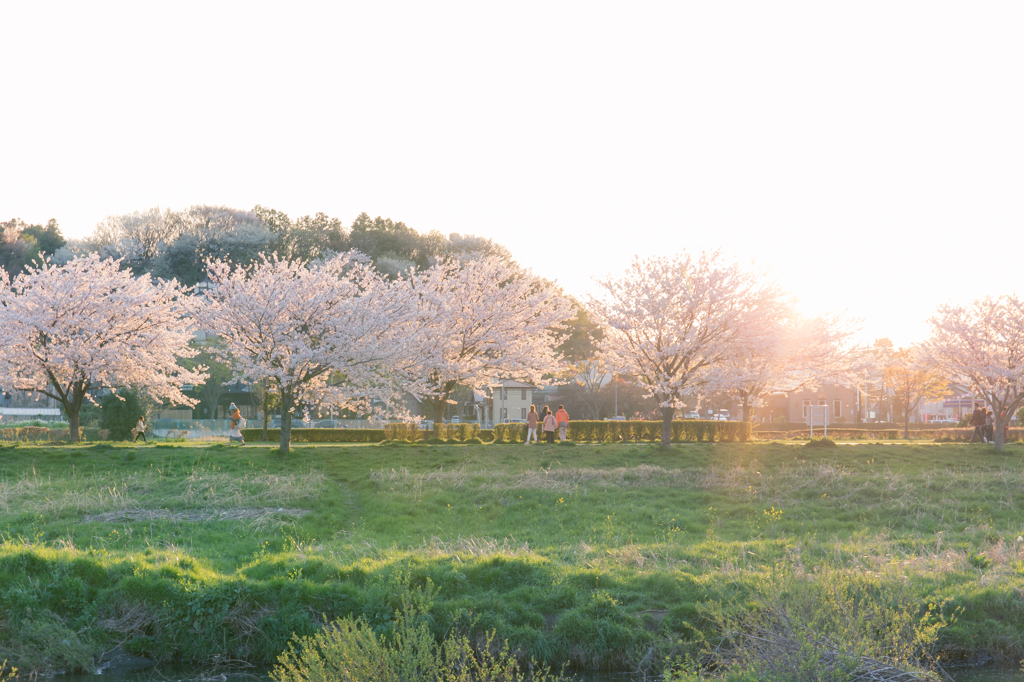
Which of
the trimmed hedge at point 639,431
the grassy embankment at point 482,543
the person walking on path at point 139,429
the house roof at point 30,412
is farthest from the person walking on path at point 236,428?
the house roof at point 30,412

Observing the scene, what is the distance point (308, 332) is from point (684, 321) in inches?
526

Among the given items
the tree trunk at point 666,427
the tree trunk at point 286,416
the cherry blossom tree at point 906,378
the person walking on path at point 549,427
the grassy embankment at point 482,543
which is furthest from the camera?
the cherry blossom tree at point 906,378

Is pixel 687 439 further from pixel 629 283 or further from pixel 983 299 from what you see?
pixel 983 299

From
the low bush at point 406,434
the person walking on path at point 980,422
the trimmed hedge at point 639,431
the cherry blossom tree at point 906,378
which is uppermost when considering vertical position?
the cherry blossom tree at point 906,378

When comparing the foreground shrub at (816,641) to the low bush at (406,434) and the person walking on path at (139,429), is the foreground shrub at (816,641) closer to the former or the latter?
the low bush at (406,434)

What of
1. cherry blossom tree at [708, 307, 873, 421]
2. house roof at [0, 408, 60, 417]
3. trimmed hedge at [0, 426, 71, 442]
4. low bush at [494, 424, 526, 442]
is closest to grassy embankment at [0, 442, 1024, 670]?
cherry blossom tree at [708, 307, 873, 421]

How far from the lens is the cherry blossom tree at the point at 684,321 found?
28453mm

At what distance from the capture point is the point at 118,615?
38.6 feet

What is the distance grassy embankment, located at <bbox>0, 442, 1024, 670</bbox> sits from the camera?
11422 millimetres

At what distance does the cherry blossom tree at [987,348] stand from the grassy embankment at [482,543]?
216 inches

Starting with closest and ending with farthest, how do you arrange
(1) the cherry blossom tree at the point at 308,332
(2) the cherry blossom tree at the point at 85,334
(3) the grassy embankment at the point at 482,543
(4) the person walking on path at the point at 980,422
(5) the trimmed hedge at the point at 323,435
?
(3) the grassy embankment at the point at 482,543 → (1) the cherry blossom tree at the point at 308,332 → (2) the cherry blossom tree at the point at 85,334 → (4) the person walking on path at the point at 980,422 → (5) the trimmed hedge at the point at 323,435

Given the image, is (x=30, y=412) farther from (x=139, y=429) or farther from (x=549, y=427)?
(x=549, y=427)

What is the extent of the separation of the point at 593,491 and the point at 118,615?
1153cm

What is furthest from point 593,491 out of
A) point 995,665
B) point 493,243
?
point 493,243
